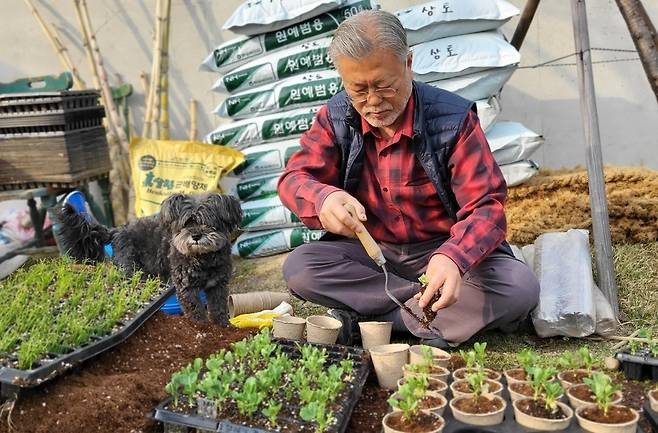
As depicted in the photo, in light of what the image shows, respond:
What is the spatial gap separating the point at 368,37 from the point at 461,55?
1885 millimetres

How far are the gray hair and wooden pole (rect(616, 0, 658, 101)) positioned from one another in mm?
1382

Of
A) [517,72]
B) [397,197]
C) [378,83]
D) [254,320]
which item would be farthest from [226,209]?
[517,72]

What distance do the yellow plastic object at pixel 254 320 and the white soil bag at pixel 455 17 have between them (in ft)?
6.99

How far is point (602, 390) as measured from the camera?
1963 mm

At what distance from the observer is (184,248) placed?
10.7 feet

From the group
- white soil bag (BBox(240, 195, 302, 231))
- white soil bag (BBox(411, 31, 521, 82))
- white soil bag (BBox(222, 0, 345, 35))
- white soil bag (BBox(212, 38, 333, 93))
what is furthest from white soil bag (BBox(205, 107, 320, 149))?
white soil bag (BBox(411, 31, 521, 82))

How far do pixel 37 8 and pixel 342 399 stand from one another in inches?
205

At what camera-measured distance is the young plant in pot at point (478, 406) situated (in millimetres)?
2025

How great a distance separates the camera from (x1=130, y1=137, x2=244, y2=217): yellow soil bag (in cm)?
502

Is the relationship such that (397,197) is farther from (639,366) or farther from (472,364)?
(639,366)

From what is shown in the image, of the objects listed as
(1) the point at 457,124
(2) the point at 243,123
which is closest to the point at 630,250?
(1) the point at 457,124

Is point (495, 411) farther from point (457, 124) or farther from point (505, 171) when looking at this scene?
point (505, 171)

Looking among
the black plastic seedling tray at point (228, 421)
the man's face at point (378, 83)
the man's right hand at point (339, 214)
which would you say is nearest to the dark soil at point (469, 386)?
the black plastic seedling tray at point (228, 421)

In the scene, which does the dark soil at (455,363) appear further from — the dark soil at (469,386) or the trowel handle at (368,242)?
the trowel handle at (368,242)
